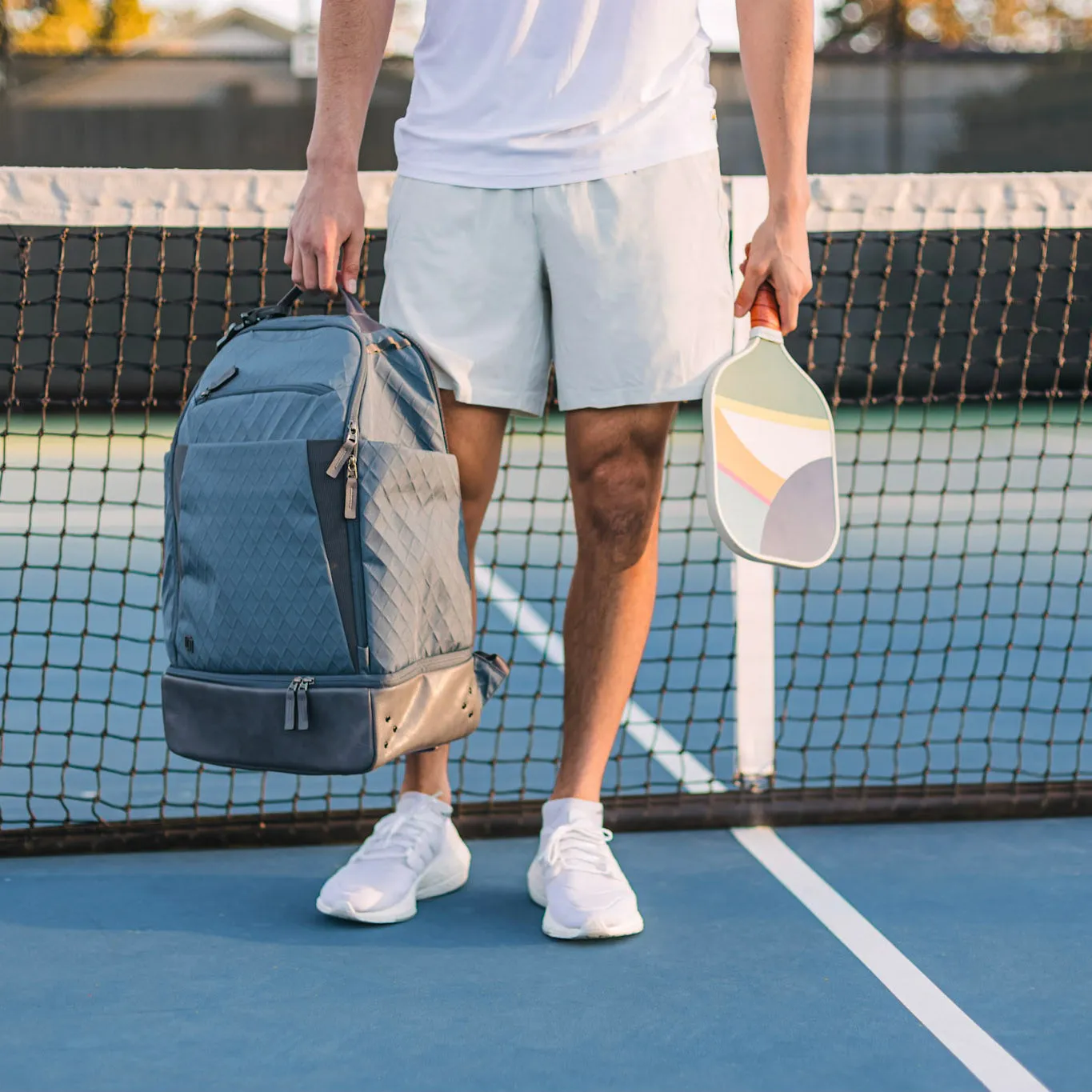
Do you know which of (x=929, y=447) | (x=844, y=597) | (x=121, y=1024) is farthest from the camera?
(x=929, y=447)

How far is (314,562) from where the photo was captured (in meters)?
1.75

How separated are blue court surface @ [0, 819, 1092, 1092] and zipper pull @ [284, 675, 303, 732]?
321 millimetres

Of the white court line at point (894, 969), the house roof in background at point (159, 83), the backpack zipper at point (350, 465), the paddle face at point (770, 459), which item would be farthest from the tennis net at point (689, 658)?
the house roof in background at point (159, 83)

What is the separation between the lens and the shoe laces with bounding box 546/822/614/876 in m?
2.02

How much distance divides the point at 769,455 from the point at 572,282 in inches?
13.0

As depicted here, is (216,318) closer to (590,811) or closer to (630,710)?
(630,710)

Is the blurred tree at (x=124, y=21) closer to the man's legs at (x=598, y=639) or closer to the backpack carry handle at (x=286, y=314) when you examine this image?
the backpack carry handle at (x=286, y=314)

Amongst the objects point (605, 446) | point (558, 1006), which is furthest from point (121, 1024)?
point (605, 446)

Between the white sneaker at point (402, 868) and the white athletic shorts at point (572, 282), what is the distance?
0.58m

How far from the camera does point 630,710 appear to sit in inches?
122

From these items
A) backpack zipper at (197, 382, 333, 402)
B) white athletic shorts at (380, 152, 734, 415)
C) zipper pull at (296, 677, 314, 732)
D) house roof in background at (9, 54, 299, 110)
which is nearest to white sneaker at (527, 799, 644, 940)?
zipper pull at (296, 677, 314, 732)

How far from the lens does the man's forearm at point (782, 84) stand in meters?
1.95

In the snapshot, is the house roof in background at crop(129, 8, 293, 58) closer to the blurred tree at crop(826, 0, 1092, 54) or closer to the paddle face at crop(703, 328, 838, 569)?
the blurred tree at crop(826, 0, 1092, 54)

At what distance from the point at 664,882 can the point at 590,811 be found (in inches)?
7.2
